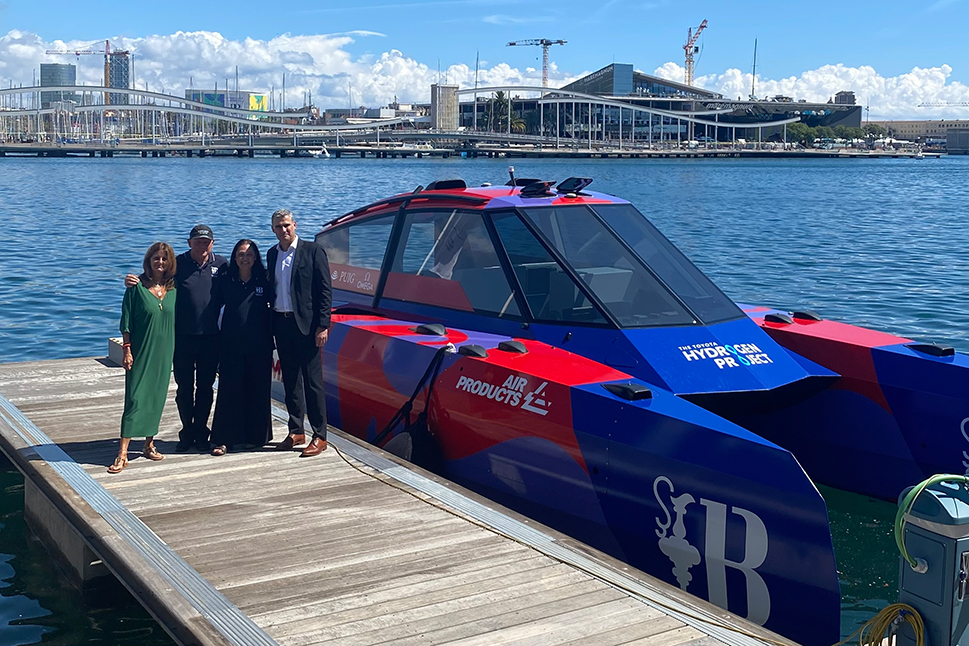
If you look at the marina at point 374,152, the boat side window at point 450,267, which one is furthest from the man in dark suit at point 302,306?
the marina at point 374,152

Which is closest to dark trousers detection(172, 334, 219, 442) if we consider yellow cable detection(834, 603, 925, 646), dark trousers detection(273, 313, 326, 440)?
dark trousers detection(273, 313, 326, 440)

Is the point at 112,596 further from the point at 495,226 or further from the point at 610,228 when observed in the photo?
the point at 610,228

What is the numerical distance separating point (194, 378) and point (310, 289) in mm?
1205

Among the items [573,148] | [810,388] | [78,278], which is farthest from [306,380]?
[573,148]

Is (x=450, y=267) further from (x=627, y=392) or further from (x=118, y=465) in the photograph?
(x=118, y=465)

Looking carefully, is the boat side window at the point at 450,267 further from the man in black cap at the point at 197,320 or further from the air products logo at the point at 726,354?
the man in black cap at the point at 197,320

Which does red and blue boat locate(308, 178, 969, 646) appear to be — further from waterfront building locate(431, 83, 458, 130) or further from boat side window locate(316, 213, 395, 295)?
waterfront building locate(431, 83, 458, 130)

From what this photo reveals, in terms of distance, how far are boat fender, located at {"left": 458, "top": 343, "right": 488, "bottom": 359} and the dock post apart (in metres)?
2.86

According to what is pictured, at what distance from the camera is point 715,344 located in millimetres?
7746

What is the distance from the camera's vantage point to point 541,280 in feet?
27.4

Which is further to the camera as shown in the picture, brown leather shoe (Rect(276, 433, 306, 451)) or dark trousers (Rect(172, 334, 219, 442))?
brown leather shoe (Rect(276, 433, 306, 451))

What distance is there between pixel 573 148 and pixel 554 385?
578ft

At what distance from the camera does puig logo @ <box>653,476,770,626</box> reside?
5.97m

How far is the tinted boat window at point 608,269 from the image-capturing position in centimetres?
799
